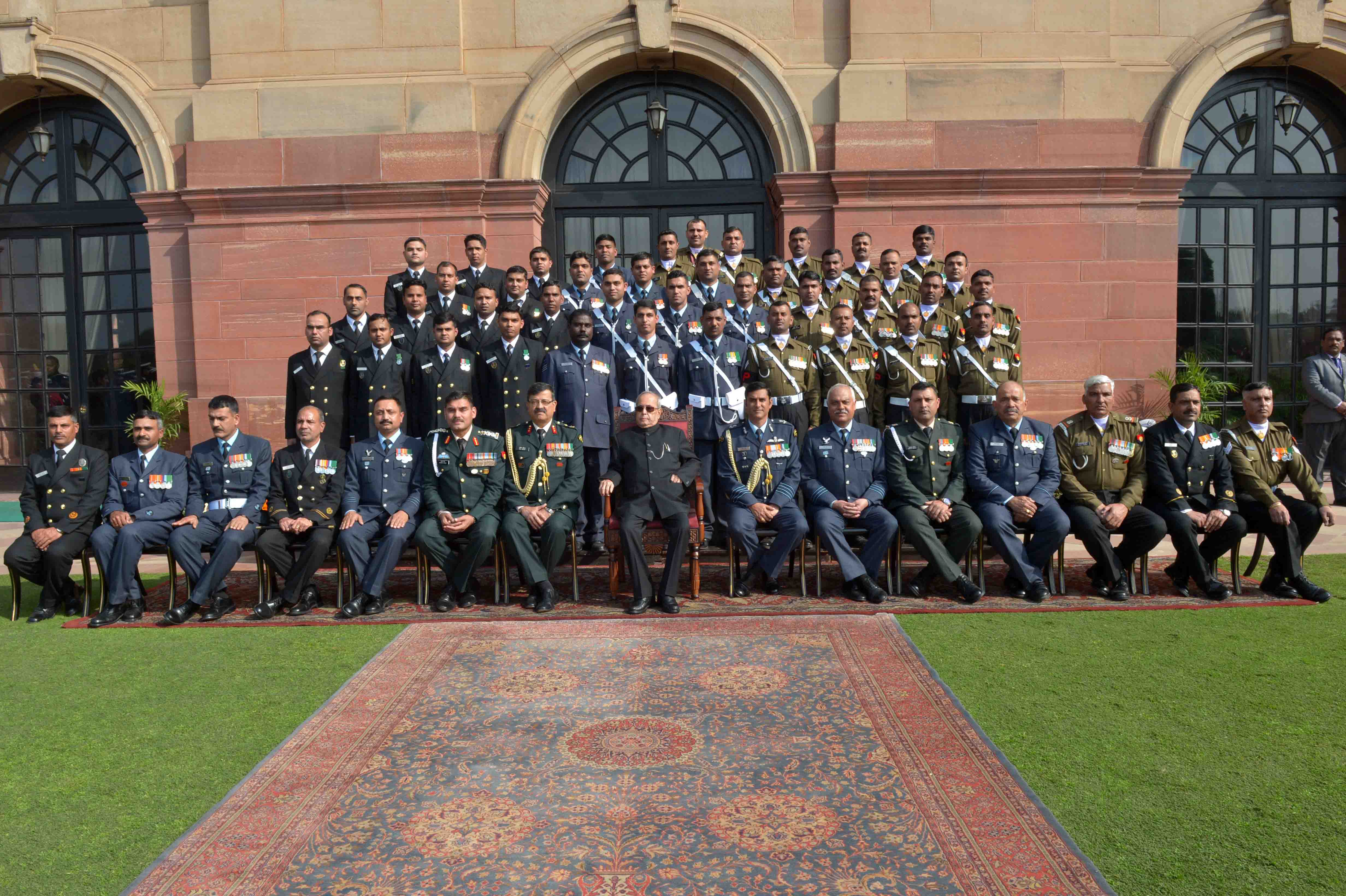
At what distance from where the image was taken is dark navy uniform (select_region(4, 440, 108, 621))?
648cm

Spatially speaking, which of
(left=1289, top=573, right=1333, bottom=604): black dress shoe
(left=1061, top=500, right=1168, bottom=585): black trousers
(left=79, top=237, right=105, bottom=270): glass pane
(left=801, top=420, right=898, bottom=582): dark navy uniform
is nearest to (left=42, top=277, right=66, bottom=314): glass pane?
(left=79, top=237, right=105, bottom=270): glass pane

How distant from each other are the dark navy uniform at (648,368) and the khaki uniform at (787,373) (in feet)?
2.21

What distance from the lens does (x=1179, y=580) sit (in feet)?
21.6

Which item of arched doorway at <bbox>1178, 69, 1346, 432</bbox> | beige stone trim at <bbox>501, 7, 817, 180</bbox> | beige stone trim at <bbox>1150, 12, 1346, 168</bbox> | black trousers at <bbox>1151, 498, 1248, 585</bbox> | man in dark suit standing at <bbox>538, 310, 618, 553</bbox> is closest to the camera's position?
black trousers at <bbox>1151, 498, 1248, 585</bbox>

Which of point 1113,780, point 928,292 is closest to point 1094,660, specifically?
point 1113,780

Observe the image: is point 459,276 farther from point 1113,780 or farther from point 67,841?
point 1113,780

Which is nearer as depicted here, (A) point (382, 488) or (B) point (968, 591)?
(B) point (968, 591)

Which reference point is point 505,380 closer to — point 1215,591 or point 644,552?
point 644,552

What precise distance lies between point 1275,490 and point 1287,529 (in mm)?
459

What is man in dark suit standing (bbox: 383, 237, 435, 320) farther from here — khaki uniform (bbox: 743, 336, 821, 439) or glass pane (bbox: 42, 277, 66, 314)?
glass pane (bbox: 42, 277, 66, 314)

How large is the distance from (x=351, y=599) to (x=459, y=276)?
3.54 meters

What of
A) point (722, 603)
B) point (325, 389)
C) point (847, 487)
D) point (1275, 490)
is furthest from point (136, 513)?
point (1275, 490)

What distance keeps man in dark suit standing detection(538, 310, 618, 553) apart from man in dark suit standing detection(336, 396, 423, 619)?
1.24 meters

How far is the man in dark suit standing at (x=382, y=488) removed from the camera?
21.6 ft
